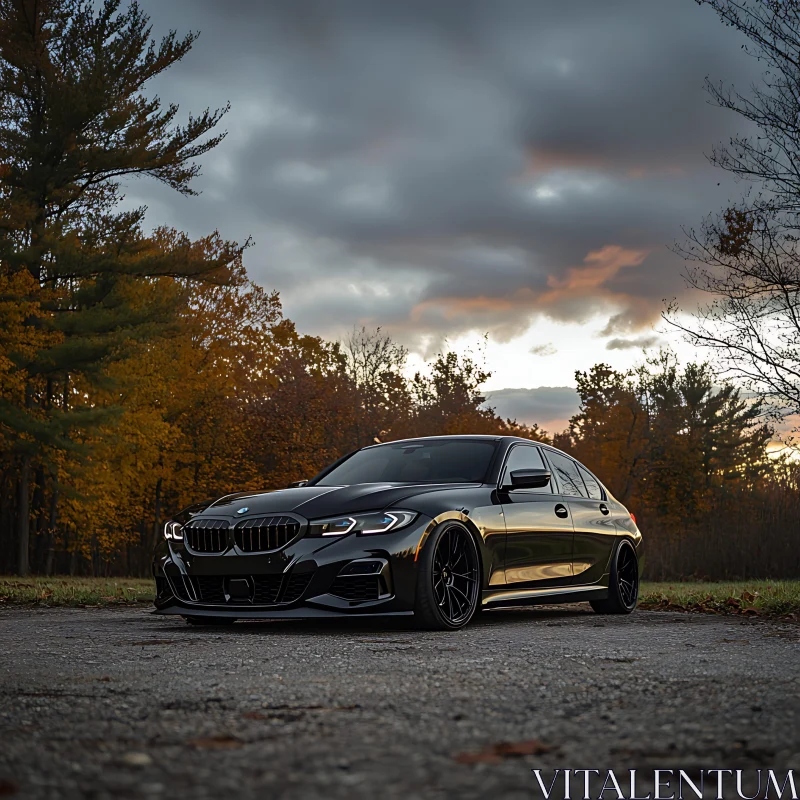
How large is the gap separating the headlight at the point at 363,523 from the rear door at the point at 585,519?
2.49m

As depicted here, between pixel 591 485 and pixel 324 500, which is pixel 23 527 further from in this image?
pixel 324 500

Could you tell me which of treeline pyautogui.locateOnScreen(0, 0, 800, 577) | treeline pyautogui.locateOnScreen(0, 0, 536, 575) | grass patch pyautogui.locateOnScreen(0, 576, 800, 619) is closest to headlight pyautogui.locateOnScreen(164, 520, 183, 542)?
grass patch pyautogui.locateOnScreen(0, 576, 800, 619)

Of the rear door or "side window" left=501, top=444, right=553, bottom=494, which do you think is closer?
"side window" left=501, top=444, right=553, bottom=494

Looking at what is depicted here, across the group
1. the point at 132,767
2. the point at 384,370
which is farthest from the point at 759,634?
the point at 384,370

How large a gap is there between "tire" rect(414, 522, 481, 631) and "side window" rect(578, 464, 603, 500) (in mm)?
2611

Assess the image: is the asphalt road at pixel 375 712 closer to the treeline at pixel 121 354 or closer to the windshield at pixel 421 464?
the windshield at pixel 421 464

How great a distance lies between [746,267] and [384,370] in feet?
111

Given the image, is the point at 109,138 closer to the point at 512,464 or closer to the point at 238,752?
the point at 512,464

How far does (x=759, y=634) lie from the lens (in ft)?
24.8

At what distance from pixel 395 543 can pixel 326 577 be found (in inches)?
21.8

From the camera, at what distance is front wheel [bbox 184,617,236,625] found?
8.59 m

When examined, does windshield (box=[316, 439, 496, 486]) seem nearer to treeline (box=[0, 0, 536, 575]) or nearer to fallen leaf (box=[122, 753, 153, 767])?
fallen leaf (box=[122, 753, 153, 767])

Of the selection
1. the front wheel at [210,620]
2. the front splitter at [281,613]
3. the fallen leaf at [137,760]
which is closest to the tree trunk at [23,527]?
the front wheel at [210,620]

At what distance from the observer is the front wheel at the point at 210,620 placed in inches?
338
